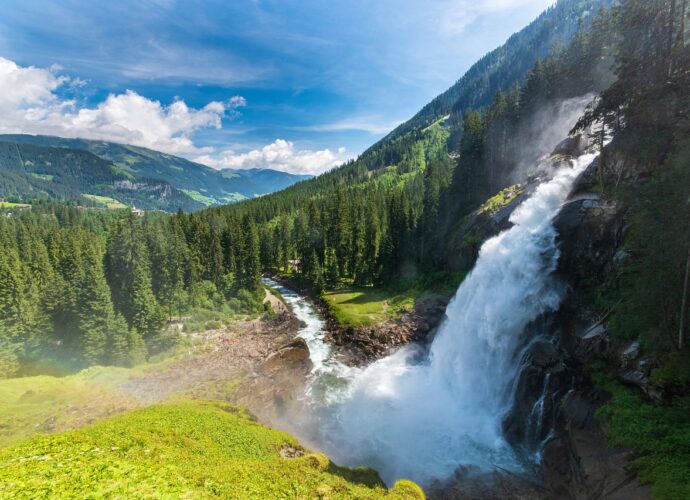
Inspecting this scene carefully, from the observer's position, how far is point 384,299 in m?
57.3

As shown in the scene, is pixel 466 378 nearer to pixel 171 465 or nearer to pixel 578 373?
pixel 578 373

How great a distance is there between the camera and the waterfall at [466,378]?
25.0 m

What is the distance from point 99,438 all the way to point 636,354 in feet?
95.6

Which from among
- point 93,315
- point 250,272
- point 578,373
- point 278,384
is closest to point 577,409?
point 578,373

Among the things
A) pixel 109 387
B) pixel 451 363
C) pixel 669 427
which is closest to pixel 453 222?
pixel 451 363

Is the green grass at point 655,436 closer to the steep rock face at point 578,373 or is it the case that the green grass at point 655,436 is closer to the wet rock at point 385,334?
the steep rock face at point 578,373

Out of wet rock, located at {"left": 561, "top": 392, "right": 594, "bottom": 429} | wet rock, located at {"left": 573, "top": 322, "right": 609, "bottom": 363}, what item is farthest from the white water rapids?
wet rock, located at {"left": 561, "top": 392, "right": 594, "bottom": 429}

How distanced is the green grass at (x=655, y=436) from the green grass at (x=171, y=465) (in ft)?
34.7

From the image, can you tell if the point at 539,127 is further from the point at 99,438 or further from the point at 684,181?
the point at 99,438

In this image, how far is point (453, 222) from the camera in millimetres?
66750

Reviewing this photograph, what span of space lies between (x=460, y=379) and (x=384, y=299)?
2538 cm

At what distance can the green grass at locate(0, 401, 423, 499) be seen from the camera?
402 inches

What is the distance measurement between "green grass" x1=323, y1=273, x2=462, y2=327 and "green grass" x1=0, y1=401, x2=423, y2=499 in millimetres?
29859

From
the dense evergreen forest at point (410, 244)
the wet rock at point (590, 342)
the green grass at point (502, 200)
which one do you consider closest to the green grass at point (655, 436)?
the wet rock at point (590, 342)
